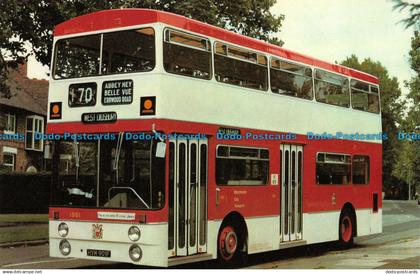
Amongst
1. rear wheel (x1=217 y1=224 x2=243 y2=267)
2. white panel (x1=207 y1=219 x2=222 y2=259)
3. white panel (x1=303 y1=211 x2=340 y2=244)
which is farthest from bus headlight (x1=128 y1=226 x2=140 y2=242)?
white panel (x1=303 y1=211 x2=340 y2=244)

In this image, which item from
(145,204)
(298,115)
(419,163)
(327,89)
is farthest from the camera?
(419,163)

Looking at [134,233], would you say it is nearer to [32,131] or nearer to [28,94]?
[32,131]

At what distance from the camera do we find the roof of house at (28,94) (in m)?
44.3

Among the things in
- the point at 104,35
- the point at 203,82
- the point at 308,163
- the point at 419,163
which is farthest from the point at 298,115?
the point at 419,163

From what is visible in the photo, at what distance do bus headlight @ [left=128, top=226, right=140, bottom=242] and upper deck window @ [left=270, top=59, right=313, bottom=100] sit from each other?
492 centimetres

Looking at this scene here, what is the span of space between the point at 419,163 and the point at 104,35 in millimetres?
40765

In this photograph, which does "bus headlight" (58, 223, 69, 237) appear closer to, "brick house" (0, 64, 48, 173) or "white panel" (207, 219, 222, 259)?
"white panel" (207, 219, 222, 259)

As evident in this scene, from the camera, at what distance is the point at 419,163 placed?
48.9m

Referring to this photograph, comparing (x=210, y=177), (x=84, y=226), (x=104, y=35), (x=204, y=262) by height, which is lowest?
(x=204, y=262)

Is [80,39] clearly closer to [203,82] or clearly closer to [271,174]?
[203,82]

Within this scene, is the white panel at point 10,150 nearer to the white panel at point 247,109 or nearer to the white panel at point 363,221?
the white panel at point 363,221

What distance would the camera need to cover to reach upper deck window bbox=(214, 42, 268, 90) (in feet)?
42.2

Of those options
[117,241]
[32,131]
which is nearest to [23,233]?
[117,241]

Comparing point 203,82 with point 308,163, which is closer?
point 203,82
